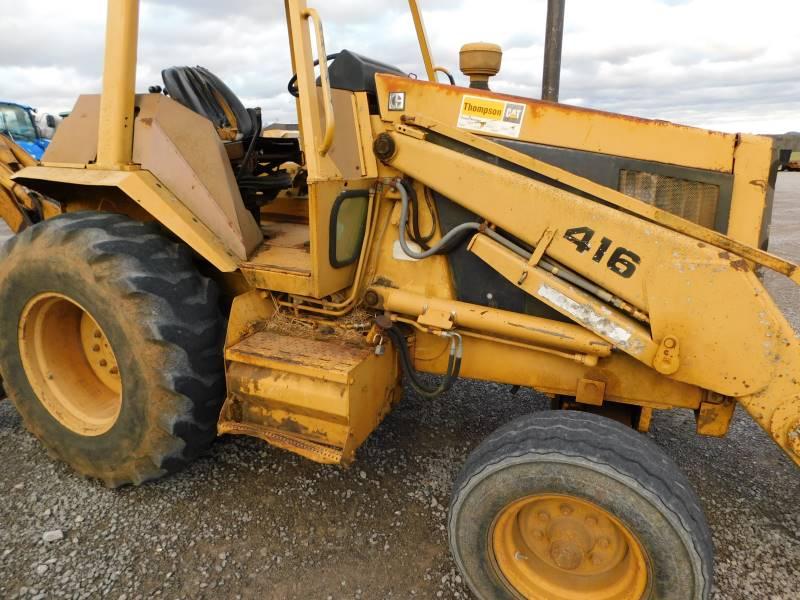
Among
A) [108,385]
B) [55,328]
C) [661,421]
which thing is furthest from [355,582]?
[661,421]

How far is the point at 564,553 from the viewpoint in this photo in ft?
6.64

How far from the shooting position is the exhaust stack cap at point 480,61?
2844 mm

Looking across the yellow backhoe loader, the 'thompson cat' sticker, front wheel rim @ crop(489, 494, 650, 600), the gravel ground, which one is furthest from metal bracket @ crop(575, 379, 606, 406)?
the 'thompson cat' sticker

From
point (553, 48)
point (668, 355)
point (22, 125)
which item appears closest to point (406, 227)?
point (668, 355)

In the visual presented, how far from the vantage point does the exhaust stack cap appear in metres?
2.84

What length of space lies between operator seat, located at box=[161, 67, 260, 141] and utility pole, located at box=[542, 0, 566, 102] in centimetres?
235

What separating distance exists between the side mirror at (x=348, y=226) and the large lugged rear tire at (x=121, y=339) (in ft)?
2.08

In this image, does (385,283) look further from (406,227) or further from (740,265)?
(740,265)

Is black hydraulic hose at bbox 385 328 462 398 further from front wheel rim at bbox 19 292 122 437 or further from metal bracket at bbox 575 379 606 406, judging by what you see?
front wheel rim at bbox 19 292 122 437

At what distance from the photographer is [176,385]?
7.88ft

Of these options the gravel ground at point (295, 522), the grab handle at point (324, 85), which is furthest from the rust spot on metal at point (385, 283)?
the gravel ground at point (295, 522)

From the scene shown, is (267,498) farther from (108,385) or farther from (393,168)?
(393,168)

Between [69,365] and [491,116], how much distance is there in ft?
7.95

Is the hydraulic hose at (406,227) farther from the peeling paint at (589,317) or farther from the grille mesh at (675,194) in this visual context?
the grille mesh at (675,194)
